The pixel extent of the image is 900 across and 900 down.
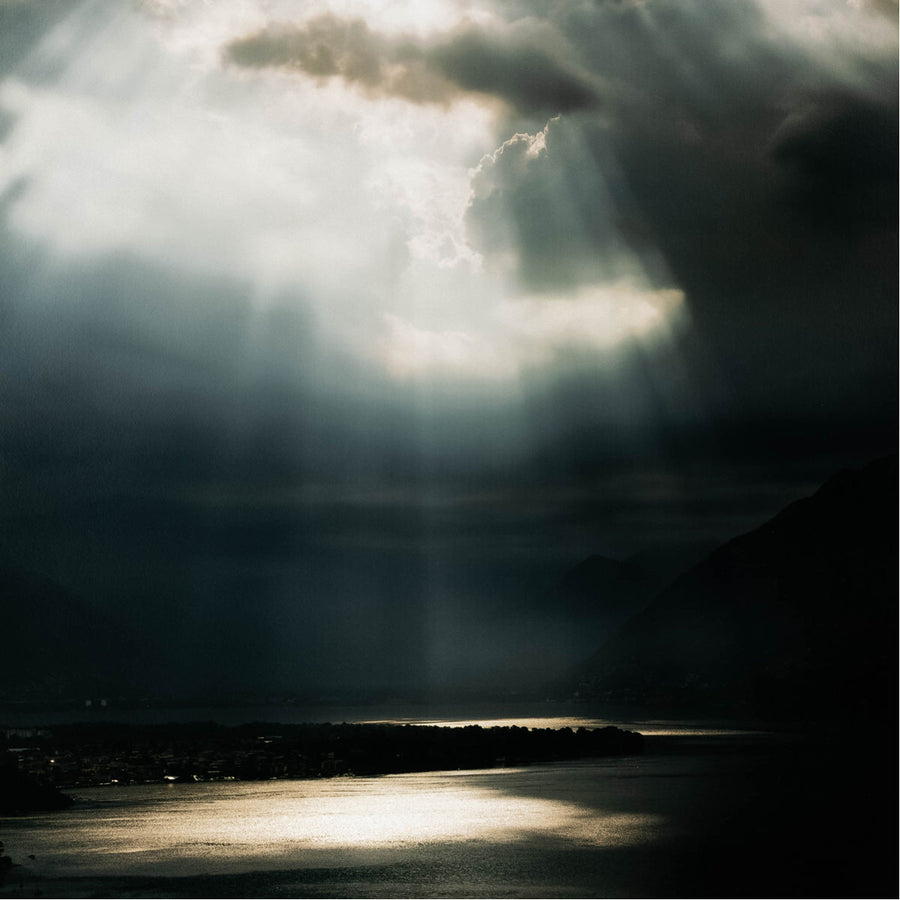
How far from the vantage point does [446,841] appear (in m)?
70.1

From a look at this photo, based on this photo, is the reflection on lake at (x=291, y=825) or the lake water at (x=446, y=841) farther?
the reflection on lake at (x=291, y=825)

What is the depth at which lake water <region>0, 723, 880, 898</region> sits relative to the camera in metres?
54.9

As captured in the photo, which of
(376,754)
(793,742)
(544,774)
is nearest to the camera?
(544,774)

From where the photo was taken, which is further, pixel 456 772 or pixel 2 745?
pixel 2 745

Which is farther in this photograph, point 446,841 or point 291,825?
point 291,825

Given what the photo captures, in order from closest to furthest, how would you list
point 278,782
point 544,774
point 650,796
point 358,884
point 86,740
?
point 358,884, point 650,796, point 278,782, point 544,774, point 86,740

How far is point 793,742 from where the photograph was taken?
531 ft

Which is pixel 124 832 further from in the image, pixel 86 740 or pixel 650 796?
pixel 86 740

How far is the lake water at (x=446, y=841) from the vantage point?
54.9 m

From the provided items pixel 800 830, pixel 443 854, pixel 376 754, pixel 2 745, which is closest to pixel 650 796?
pixel 800 830

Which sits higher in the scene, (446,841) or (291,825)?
(446,841)

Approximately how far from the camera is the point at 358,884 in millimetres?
56094

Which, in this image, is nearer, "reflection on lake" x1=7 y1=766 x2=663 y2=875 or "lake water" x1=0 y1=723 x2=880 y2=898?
"lake water" x1=0 y1=723 x2=880 y2=898

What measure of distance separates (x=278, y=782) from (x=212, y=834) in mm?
51670
